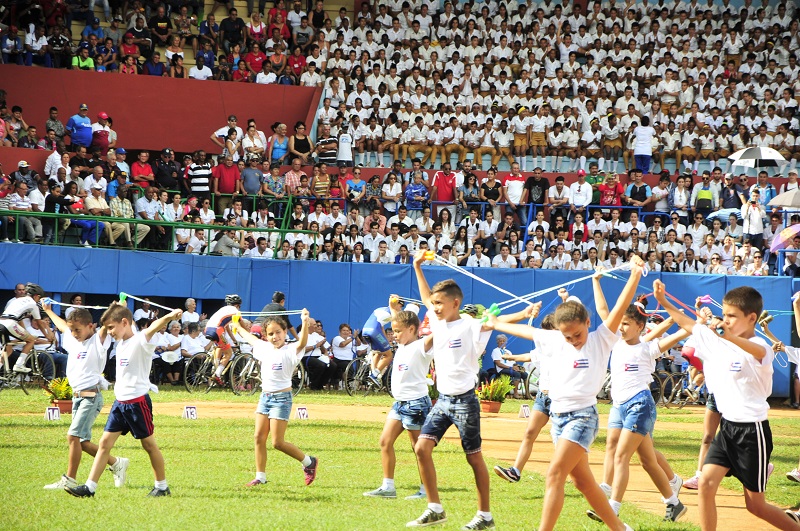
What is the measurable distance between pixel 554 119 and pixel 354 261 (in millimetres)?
8664

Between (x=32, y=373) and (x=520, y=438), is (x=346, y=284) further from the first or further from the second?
(x=520, y=438)

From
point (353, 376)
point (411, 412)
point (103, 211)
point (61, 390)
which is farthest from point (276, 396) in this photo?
point (103, 211)

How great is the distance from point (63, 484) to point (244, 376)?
11088 mm

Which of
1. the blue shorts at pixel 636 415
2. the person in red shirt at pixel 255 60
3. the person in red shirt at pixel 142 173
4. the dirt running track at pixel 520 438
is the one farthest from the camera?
the person in red shirt at pixel 255 60

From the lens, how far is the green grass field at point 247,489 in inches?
331

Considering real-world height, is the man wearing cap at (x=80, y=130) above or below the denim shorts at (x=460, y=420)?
above

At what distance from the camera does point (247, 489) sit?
32.3 feet

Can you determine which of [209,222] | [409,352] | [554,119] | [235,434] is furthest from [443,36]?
[409,352]

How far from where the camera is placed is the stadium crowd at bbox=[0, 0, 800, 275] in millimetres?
24375

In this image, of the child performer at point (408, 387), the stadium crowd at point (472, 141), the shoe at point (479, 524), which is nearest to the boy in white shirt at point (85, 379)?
the child performer at point (408, 387)

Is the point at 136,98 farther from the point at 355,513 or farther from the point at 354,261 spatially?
the point at 355,513

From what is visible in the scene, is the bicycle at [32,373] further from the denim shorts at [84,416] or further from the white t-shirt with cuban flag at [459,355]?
the white t-shirt with cuban flag at [459,355]

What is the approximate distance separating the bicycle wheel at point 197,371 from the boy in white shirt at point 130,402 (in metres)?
11.6

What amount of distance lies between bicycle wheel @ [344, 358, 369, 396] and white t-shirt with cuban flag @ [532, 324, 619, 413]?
14.7 metres
